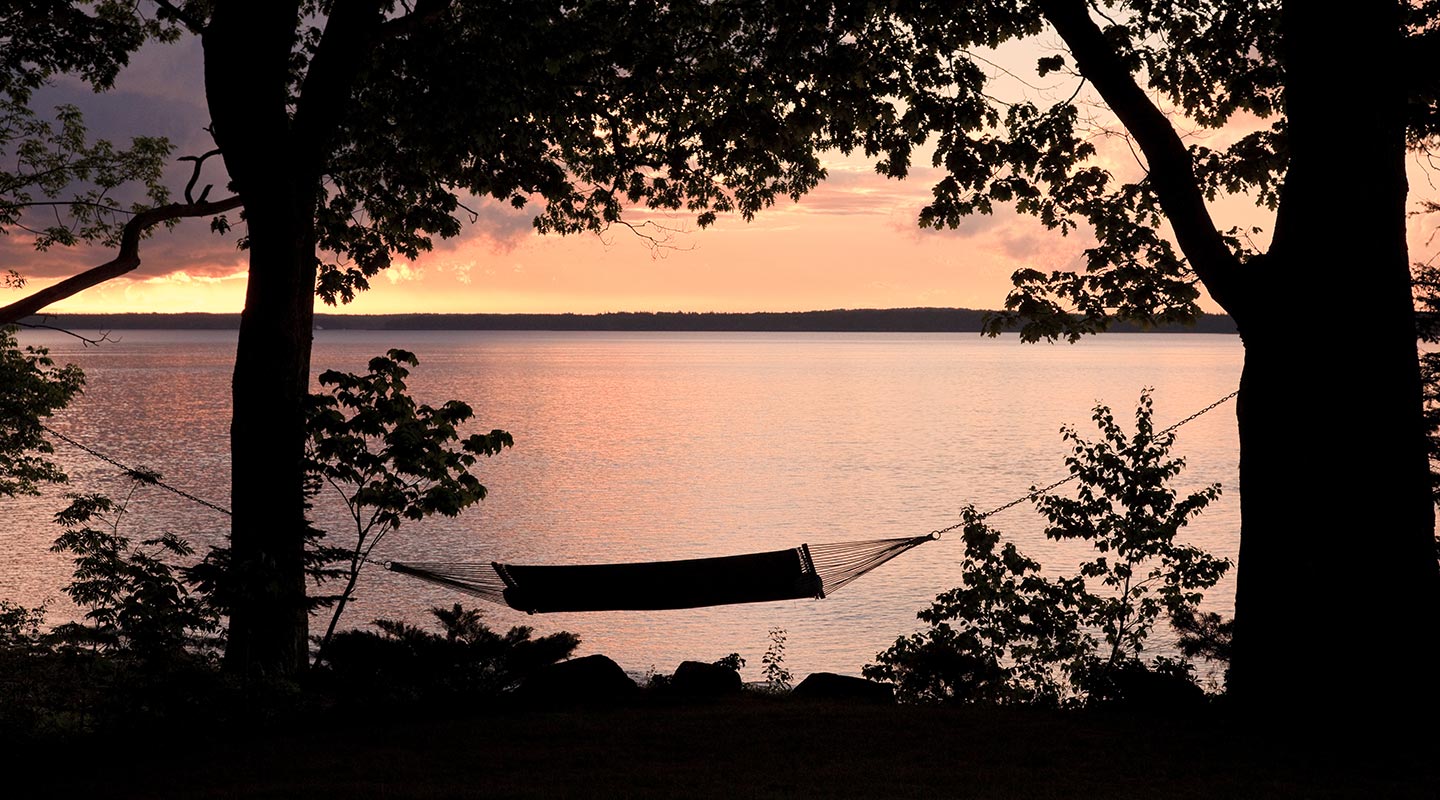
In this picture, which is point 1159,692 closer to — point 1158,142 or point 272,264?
point 1158,142

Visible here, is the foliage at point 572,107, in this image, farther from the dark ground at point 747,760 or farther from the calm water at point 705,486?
the calm water at point 705,486

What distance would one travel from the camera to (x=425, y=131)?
9141 millimetres

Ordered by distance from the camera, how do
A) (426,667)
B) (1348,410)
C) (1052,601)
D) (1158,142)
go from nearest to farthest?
(1348,410)
(1158,142)
(426,667)
(1052,601)

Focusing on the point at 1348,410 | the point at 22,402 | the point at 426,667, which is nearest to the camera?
the point at 1348,410

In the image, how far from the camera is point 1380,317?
228 inches

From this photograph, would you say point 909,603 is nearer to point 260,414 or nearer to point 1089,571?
point 1089,571

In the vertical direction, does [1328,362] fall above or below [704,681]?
above

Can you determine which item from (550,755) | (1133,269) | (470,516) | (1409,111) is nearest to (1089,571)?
(1133,269)

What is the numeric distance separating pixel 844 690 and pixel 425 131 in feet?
16.9

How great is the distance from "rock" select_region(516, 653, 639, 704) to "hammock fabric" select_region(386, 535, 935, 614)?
1096mm

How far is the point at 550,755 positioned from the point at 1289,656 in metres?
3.62

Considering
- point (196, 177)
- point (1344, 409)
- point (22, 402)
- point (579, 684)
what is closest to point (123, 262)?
point (196, 177)

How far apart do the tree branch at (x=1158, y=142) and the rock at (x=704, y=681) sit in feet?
12.1

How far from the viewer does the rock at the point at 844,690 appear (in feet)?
25.1
